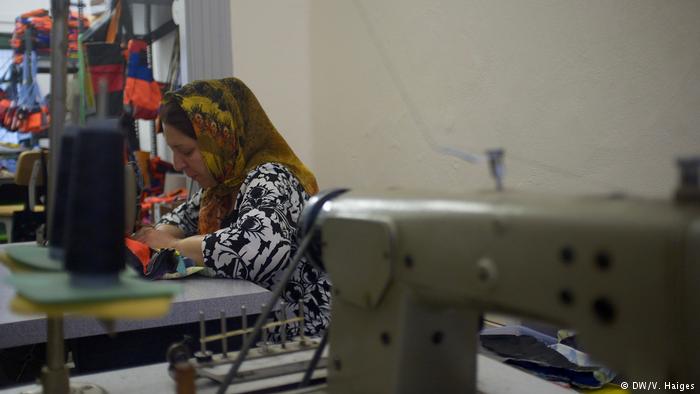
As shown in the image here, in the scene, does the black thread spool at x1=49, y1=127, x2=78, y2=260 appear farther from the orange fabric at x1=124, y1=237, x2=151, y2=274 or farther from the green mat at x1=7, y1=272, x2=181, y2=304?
the orange fabric at x1=124, y1=237, x2=151, y2=274

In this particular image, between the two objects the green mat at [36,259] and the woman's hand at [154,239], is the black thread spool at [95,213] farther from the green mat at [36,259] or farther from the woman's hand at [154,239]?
the woman's hand at [154,239]

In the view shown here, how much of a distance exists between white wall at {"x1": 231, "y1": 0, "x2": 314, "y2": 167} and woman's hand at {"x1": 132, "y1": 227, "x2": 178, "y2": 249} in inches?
63.1

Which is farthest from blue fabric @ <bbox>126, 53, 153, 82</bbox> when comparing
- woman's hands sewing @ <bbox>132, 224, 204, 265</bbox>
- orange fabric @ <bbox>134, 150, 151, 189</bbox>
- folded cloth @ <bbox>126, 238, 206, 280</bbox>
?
folded cloth @ <bbox>126, 238, 206, 280</bbox>

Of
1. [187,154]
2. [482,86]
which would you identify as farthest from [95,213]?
[482,86]

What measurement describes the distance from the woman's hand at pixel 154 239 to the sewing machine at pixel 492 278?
3.32 feet

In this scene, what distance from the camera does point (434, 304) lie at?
630 millimetres

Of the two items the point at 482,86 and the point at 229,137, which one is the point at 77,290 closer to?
the point at 229,137

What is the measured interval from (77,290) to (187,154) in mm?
1443

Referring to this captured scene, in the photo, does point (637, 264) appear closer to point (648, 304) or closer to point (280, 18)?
point (648, 304)

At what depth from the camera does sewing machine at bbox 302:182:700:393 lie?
45cm

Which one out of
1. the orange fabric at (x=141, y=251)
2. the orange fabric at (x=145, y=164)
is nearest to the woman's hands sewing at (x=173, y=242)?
the orange fabric at (x=141, y=251)

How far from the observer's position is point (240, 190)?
5.87ft

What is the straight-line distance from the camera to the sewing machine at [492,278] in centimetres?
45

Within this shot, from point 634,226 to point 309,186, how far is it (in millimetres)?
1497
